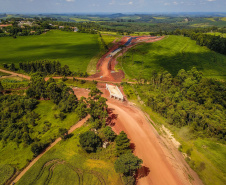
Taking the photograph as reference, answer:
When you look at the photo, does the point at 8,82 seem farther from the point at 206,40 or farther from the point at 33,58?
the point at 206,40

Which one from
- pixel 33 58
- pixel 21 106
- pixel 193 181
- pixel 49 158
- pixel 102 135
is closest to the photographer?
pixel 193 181

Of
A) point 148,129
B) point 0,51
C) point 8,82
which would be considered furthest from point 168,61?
point 0,51

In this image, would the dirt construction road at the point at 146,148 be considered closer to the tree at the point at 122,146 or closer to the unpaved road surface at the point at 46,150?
the tree at the point at 122,146

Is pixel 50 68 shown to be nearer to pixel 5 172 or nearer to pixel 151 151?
pixel 5 172

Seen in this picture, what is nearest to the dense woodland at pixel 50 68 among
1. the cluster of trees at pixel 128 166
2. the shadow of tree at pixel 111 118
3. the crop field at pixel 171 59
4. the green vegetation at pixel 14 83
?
the green vegetation at pixel 14 83

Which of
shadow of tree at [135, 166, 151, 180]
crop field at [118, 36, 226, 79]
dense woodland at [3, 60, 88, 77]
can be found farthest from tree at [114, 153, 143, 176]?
dense woodland at [3, 60, 88, 77]

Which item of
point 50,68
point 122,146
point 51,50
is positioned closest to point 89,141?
point 122,146

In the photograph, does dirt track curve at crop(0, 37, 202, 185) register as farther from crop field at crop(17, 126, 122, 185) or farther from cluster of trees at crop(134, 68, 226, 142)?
cluster of trees at crop(134, 68, 226, 142)
